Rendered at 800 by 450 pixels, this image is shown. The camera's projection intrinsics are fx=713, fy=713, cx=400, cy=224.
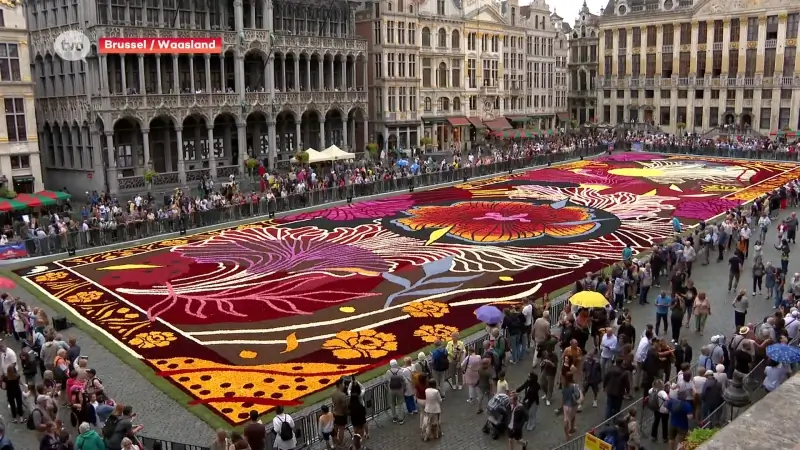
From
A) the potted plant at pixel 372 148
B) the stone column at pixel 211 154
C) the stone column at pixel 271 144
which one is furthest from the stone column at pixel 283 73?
the potted plant at pixel 372 148

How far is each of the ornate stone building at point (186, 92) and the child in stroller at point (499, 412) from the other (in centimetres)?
3748

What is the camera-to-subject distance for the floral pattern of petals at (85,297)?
85.0 feet

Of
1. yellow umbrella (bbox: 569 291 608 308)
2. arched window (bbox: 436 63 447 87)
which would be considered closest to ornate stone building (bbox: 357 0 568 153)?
arched window (bbox: 436 63 447 87)

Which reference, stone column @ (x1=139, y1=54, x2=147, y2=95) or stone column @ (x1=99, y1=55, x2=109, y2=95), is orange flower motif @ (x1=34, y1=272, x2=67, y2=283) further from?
stone column @ (x1=139, y1=54, x2=147, y2=95)

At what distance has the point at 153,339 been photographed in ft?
72.2

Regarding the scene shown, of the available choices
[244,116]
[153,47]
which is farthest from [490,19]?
[153,47]

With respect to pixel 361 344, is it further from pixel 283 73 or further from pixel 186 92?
pixel 283 73

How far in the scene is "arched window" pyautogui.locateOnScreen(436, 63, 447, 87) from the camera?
7462 cm

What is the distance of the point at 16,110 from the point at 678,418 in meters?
42.1

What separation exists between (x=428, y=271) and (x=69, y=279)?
14523 millimetres

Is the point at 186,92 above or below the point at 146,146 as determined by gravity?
above

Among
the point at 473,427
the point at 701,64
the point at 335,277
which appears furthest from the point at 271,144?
the point at 701,64

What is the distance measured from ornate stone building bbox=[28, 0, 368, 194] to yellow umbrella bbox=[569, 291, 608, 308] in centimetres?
3534

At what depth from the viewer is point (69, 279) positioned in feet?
94.5
